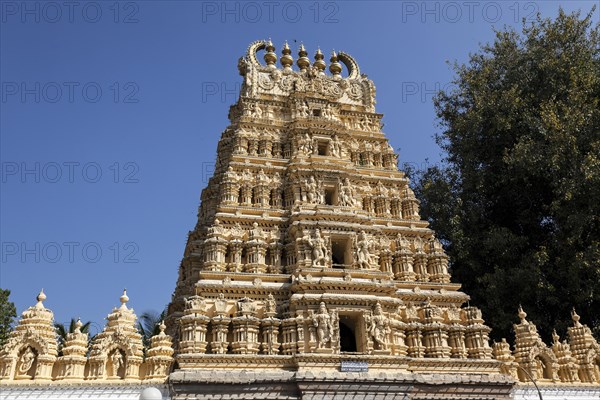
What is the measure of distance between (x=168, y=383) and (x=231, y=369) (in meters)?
1.95

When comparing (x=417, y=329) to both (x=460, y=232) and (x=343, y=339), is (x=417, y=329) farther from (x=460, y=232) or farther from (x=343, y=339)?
(x=460, y=232)

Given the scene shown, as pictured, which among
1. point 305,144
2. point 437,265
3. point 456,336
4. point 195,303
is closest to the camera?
point 195,303

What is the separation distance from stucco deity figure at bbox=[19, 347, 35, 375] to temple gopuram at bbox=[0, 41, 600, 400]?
3cm

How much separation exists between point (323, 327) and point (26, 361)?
9.26m

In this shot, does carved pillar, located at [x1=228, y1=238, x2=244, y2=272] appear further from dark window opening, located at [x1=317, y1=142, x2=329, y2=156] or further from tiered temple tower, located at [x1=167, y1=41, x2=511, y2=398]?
dark window opening, located at [x1=317, y1=142, x2=329, y2=156]

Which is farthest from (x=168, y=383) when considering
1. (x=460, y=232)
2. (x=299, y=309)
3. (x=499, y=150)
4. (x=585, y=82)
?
(x=585, y=82)

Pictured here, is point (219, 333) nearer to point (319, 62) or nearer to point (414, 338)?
point (414, 338)

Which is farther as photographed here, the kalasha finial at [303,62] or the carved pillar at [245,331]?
the kalasha finial at [303,62]

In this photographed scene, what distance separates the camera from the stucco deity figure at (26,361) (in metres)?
16.2

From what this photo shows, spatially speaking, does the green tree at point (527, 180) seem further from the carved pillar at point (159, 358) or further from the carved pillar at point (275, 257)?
the carved pillar at point (159, 358)

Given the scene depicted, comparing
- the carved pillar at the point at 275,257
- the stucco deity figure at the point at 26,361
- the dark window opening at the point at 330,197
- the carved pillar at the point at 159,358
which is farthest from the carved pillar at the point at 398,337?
the stucco deity figure at the point at 26,361

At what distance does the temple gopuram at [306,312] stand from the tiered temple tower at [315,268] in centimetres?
6

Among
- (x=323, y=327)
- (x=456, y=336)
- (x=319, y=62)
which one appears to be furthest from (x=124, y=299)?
(x=319, y=62)

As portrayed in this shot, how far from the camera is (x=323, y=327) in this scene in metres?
17.6
